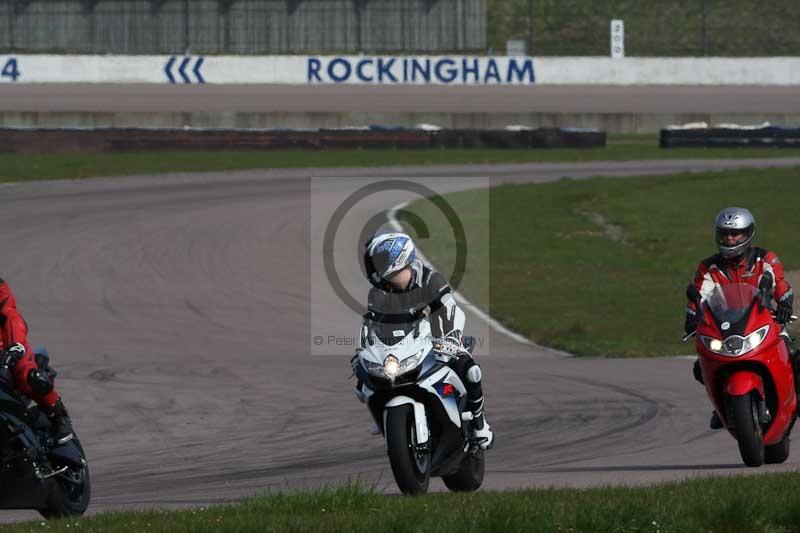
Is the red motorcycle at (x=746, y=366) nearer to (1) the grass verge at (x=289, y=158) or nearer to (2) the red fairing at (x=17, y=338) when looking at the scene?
(2) the red fairing at (x=17, y=338)

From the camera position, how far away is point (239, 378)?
581 inches

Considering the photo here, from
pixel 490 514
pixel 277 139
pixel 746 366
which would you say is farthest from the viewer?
pixel 277 139

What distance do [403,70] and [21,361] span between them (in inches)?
1827

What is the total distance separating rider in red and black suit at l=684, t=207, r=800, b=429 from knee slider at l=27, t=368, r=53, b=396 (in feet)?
14.8

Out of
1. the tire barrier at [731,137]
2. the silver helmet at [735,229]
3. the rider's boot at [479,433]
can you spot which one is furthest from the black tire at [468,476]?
the tire barrier at [731,137]

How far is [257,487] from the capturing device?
31.2ft

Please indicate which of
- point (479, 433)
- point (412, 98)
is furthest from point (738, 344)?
point (412, 98)

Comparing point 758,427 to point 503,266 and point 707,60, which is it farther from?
point 707,60

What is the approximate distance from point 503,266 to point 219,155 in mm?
17876

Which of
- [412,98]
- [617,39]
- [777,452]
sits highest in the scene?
[617,39]

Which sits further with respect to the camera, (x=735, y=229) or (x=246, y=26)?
(x=246, y=26)

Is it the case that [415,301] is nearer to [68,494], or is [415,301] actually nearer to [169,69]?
[68,494]

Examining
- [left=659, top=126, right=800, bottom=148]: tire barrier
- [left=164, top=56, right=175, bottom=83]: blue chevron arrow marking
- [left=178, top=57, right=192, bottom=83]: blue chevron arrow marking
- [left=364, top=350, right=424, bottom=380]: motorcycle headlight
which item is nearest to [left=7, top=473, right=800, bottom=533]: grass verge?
[left=364, top=350, right=424, bottom=380]: motorcycle headlight

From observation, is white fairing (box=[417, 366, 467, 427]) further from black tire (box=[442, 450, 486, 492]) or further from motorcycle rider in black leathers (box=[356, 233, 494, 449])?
black tire (box=[442, 450, 486, 492])
